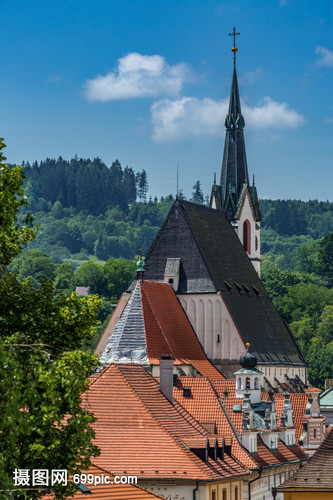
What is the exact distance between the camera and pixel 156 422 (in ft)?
166

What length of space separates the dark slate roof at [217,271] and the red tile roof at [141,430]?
34.9m

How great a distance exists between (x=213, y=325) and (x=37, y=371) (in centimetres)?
6378

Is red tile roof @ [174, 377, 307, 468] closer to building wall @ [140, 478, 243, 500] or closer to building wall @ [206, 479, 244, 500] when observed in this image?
building wall @ [206, 479, 244, 500]

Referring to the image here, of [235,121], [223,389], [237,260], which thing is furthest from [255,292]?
[223,389]

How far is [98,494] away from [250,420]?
80.9ft

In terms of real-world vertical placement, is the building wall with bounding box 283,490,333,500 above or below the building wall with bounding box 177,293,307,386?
below

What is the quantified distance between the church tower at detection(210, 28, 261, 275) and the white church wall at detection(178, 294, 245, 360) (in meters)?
16.1

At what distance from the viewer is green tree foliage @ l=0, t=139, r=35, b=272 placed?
24812 millimetres

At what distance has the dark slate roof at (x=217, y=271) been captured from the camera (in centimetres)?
8975

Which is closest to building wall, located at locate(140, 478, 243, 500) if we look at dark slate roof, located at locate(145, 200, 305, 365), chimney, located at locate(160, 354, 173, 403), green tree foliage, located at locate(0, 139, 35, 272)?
chimney, located at locate(160, 354, 173, 403)

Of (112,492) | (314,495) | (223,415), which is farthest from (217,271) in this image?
(112,492)

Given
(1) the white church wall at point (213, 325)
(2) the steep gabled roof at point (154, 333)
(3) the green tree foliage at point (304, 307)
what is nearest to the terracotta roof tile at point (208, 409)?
(2) the steep gabled roof at point (154, 333)

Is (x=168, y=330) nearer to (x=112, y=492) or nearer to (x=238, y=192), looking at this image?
(x=238, y=192)

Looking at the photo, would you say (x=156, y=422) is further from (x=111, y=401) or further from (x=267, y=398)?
(x=267, y=398)
